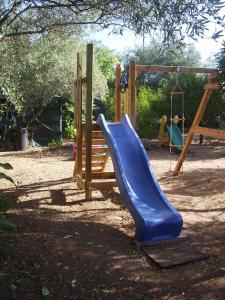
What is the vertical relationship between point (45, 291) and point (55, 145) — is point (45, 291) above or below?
below

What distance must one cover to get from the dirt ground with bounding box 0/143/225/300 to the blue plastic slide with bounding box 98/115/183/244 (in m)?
0.25

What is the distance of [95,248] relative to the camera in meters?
4.27

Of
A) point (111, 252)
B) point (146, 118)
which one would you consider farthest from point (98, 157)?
point (146, 118)

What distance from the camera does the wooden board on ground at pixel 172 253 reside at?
3.89 meters

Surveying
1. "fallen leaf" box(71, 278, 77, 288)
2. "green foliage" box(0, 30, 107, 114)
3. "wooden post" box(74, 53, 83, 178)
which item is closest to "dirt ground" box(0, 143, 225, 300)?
"fallen leaf" box(71, 278, 77, 288)

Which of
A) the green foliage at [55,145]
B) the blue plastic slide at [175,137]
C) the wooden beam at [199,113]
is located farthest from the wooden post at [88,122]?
the green foliage at [55,145]

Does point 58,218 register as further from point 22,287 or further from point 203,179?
point 203,179

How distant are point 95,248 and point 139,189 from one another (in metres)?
1.25

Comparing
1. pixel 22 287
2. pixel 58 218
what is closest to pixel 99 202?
pixel 58 218

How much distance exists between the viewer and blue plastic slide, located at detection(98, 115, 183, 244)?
178 inches

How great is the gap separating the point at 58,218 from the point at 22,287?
214 cm

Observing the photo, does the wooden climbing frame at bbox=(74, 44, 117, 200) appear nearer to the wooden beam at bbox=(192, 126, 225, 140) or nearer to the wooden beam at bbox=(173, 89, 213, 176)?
the wooden beam at bbox=(173, 89, 213, 176)

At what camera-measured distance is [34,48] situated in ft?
38.9

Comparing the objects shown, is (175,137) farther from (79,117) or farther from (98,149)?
(79,117)
